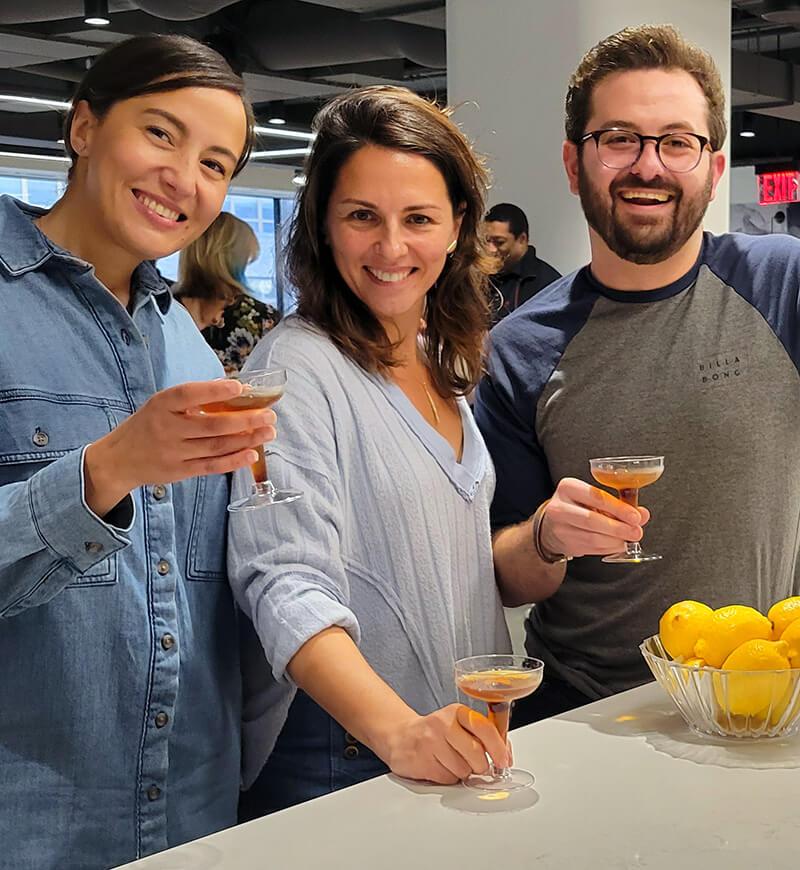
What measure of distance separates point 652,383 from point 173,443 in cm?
120

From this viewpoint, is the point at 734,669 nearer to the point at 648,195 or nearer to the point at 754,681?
the point at 754,681

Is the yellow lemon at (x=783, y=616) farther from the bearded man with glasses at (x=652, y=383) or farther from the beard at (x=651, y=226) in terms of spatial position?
the beard at (x=651, y=226)

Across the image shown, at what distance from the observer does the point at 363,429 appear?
2.07 metres

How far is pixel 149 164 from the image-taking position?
1915 millimetres

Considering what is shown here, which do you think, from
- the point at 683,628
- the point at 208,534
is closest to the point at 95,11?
the point at 208,534

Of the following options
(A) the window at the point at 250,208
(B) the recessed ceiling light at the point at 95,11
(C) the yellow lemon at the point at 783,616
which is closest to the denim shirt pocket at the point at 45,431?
(C) the yellow lemon at the point at 783,616

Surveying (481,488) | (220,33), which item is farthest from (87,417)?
(220,33)

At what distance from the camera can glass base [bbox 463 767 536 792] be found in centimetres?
166

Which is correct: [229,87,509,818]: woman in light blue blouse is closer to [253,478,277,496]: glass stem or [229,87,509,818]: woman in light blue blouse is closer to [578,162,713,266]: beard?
[253,478,277,496]: glass stem

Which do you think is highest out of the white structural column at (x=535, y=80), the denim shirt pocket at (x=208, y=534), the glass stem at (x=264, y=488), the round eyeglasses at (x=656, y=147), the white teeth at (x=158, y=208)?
the white structural column at (x=535, y=80)

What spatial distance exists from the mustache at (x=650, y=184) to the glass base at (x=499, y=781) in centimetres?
127

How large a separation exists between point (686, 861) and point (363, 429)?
35.8 inches

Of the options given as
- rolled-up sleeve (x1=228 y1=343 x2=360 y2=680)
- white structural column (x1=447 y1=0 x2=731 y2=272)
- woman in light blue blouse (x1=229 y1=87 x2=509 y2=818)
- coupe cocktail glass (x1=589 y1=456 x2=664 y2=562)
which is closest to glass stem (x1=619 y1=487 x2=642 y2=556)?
coupe cocktail glass (x1=589 y1=456 x2=664 y2=562)

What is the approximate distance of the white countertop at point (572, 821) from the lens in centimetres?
144
